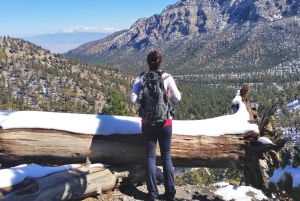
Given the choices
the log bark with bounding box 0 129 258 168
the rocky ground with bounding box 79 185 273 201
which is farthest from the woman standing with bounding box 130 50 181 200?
the log bark with bounding box 0 129 258 168

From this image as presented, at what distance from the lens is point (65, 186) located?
15.5ft

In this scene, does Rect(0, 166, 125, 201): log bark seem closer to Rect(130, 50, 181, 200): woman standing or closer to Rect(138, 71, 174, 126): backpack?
Rect(130, 50, 181, 200): woman standing

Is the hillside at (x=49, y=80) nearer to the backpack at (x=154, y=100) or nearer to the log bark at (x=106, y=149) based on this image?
the log bark at (x=106, y=149)

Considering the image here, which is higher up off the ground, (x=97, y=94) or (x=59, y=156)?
(x=59, y=156)

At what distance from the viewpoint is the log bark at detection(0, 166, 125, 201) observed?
431cm

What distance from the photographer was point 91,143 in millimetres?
5508

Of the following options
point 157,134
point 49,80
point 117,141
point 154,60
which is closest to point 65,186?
point 117,141

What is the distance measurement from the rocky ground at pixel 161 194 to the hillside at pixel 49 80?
328 feet

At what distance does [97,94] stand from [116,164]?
402 feet

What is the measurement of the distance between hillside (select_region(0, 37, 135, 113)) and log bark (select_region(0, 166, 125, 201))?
329 feet

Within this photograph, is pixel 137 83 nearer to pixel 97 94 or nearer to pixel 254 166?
pixel 254 166

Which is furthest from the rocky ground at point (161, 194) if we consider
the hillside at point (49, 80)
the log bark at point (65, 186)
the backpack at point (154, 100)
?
the hillside at point (49, 80)

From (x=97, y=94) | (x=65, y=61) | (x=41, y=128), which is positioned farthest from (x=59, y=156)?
(x=65, y=61)

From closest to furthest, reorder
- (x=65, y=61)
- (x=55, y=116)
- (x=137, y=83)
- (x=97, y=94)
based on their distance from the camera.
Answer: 1. (x=137, y=83)
2. (x=55, y=116)
3. (x=97, y=94)
4. (x=65, y=61)
